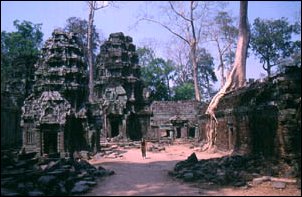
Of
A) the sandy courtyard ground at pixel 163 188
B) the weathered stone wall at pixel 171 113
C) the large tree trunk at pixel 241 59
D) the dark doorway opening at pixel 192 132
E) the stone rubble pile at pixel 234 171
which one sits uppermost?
the large tree trunk at pixel 241 59

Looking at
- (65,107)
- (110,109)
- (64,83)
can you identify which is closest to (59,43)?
(64,83)

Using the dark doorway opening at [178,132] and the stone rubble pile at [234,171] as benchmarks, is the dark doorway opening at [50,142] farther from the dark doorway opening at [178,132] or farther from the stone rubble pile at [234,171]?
the dark doorway opening at [178,132]

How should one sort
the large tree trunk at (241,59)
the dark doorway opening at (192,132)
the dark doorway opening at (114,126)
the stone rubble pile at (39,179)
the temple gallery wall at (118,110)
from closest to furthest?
the stone rubble pile at (39,179) < the temple gallery wall at (118,110) < the large tree trunk at (241,59) < the dark doorway opening at (114,126) < the dark doorway opening at (192,132)

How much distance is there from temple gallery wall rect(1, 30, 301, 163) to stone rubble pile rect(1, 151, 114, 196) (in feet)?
10.4

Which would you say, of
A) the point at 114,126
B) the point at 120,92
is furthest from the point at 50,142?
the point at 120,92

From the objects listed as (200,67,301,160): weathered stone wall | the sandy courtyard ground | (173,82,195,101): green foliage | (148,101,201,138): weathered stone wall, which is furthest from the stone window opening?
(173,82,195,101): green foliage

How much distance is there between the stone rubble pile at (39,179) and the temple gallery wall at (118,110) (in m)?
3.18

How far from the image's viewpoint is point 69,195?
378 inches

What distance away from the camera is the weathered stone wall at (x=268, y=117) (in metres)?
12.0

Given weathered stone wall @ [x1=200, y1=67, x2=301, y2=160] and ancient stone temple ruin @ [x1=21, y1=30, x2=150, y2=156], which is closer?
weathered stone wall @ [x1=200, y1=67, x2=301, y2=160]

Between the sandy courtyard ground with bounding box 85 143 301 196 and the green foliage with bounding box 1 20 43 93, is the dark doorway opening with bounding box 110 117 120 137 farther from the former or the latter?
the sandy courtyard ground with bounding box 85 143 301 196

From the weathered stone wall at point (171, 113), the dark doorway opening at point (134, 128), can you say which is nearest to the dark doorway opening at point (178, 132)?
the weathered stone wall at point (171, 113)

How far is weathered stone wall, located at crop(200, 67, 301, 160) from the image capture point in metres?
12.0

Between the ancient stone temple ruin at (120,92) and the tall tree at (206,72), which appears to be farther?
the tall tree at (206,72)
